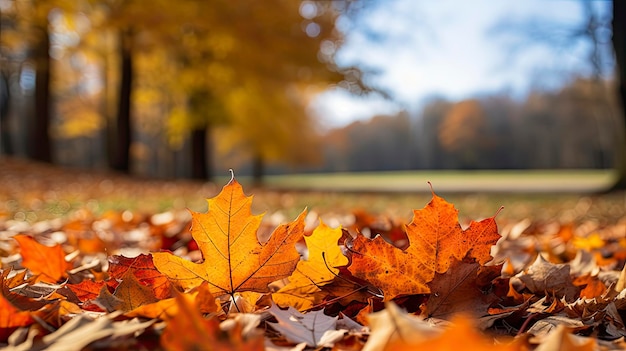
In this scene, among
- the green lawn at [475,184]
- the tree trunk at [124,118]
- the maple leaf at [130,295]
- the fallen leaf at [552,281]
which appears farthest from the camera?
the green lawn at [475,184]

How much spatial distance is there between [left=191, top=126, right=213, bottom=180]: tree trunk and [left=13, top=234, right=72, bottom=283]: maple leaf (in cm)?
1648

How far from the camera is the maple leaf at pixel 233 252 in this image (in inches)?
32.9

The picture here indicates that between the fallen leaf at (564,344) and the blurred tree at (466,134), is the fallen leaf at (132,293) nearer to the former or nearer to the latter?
the fallen leaf at (564,344)

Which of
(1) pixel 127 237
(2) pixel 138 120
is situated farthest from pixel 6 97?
(1) pixel 127 237

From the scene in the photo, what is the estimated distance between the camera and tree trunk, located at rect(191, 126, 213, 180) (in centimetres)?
1744

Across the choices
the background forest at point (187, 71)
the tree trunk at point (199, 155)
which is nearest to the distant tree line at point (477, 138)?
the background forest at point (187, 71)

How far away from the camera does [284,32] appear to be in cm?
1156

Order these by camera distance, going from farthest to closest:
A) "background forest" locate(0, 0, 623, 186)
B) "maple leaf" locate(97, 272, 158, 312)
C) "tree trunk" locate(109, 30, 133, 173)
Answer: "tree trunk" locate(109, 30, 133, 173) → "background forest" locate(0, 0, 623, 186) → "maple leaf" locate(97, 272, 158, 312)

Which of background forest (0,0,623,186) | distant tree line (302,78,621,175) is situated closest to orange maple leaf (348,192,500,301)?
background forest (0,0,623,186)

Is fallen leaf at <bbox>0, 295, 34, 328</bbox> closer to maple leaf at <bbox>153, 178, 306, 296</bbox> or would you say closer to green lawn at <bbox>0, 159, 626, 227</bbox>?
maple leaf at <bbox>153, 178, 306, 296</bbox>

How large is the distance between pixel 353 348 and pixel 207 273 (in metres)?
0.32

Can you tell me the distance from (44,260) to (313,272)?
23.9 inches

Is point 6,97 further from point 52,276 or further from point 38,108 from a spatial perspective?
point 52,276

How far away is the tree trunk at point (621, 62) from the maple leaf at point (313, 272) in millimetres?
12076
